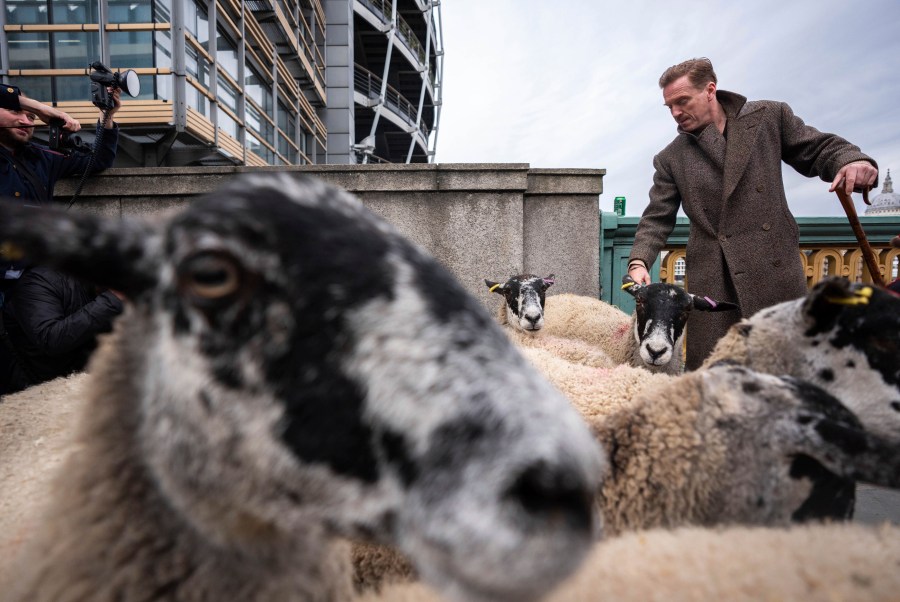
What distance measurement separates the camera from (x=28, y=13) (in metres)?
8.91

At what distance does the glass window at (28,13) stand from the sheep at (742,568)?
41.6 feet

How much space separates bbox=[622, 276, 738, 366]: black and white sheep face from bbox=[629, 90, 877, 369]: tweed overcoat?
385 mm

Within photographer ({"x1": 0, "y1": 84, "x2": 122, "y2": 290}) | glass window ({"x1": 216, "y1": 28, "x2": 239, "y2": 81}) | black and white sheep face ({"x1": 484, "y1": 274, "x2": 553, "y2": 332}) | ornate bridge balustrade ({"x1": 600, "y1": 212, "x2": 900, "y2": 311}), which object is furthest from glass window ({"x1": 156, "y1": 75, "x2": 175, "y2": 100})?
ornate bridge balustrade ({"x1": 600, "y1": 212, "x2": 900, "y2": 311})

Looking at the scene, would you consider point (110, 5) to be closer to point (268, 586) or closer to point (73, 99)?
point (73, 99)

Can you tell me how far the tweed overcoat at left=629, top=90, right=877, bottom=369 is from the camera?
10.9 ft

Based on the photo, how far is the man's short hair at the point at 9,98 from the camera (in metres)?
3.04

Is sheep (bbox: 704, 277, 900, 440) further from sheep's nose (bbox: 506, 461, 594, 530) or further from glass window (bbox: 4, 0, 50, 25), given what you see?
glass window (bbox: 4, 0, 50, 25)

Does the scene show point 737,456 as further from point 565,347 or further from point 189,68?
point 189,68

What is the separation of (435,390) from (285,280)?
0.38 meters

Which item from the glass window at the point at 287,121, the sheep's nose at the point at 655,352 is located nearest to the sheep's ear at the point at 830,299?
the sheep's nose at the point at 655,352

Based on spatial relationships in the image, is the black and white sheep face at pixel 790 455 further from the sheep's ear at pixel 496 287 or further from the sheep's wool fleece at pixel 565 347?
the sheep's ear at pixel 496 287

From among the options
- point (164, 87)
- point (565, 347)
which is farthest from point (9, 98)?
point (164, 87)

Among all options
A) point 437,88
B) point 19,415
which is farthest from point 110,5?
point 437,88

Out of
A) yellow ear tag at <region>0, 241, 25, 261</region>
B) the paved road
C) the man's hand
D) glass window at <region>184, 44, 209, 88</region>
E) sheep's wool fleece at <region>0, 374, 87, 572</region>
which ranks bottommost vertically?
the paved road
